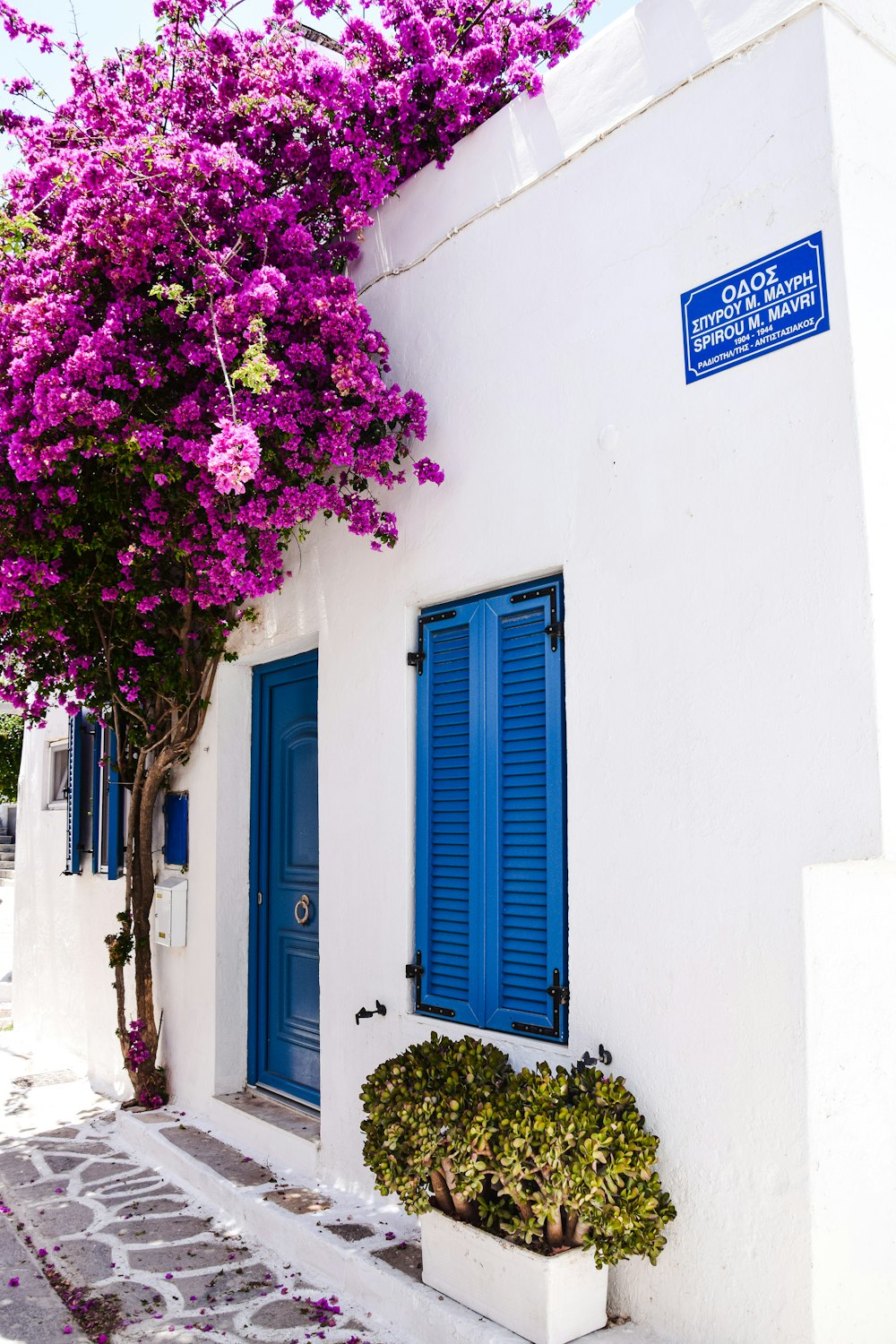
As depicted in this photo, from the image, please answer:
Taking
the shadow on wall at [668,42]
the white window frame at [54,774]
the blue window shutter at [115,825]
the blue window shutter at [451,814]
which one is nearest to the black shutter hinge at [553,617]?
the blue window shutter at [451,814]

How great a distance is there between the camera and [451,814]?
439 centimetres

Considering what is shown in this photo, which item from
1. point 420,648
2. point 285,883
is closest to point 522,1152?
point 420,648

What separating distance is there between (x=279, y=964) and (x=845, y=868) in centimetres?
365

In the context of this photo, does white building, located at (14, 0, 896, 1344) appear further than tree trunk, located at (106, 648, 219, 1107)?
No

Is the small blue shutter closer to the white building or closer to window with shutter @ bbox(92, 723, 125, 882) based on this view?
window with shutter @ bbox(92, 723, 125, 882)

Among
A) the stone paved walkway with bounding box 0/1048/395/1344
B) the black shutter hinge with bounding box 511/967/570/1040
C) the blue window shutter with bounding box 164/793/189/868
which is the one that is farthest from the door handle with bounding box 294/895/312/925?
the black shutter hinge with bounding box 511/967/570/1040

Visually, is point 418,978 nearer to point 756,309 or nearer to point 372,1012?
point 372,1012

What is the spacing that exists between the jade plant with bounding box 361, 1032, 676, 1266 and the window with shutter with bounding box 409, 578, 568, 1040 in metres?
0.39

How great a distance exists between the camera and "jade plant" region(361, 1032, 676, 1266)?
316 centimetres

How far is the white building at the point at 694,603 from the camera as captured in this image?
3.04 m

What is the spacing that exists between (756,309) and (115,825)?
535cm

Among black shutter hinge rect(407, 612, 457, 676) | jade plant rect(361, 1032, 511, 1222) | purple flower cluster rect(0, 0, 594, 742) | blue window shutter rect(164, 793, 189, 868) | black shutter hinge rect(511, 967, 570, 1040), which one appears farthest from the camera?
blue window shutter rect(164, 793, 189, 868)

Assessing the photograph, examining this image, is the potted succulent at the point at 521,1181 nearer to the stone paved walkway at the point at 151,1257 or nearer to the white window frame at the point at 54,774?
the stone paved walkway at the point at 151,1257

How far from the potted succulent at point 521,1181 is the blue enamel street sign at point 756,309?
2.28 m
